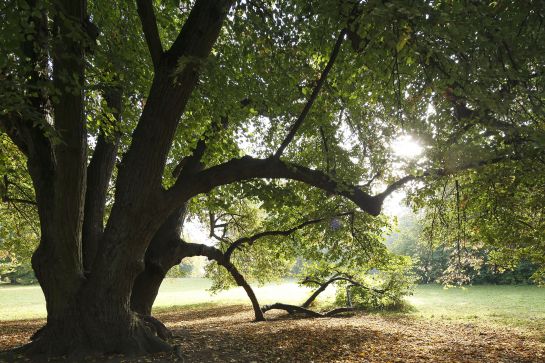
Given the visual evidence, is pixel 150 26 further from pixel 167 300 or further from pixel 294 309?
pixel 167 300

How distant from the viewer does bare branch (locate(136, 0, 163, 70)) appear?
16.0 feet

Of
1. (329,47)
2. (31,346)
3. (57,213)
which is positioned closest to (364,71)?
(329,47)

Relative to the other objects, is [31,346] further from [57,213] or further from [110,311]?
[57,213]

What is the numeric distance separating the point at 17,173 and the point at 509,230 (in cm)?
1509

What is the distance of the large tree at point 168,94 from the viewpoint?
459 centimetres

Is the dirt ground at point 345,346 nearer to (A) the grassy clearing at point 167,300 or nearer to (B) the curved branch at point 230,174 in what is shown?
(B) the curved branch at point 230,174

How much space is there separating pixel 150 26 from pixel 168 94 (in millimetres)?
929

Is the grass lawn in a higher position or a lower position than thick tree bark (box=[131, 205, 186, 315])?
lower

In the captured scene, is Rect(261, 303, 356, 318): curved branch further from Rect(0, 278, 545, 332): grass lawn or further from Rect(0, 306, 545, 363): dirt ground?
Rect(0, 278, 545, 332): grass lawn

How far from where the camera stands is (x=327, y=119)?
860cm

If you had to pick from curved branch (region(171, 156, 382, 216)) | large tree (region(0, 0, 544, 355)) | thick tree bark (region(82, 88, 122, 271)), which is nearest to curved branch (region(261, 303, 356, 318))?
large tree (region(0, 0, 544, 355))

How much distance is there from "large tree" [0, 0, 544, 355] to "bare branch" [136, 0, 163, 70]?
2 centimetres

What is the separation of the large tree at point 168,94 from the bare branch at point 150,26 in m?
0.02

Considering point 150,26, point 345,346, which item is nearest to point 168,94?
point 150,26
